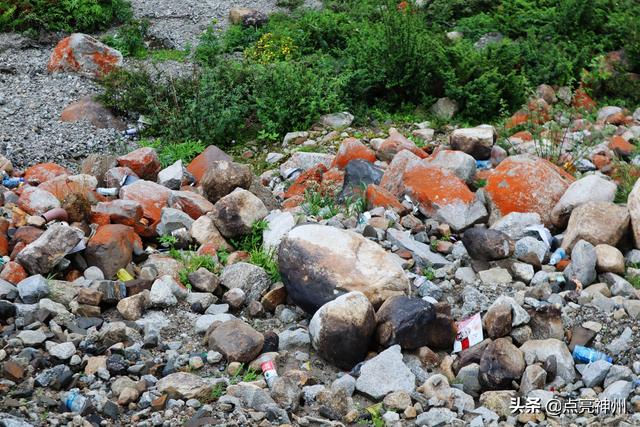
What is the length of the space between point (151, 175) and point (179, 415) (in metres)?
4.03

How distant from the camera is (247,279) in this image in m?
6.27

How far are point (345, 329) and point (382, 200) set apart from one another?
2.13 meters

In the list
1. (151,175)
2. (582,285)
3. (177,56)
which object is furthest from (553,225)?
(177,56)

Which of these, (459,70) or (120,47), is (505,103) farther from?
(120,47)

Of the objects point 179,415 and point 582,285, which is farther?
point 582,285

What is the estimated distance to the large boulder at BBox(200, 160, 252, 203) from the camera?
7.58m

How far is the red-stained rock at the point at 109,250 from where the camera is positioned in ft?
20.8

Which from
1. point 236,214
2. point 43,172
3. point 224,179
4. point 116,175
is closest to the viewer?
point 236,214

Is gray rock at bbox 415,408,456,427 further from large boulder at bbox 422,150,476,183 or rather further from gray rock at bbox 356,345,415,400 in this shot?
large boulder at bbox 422,150,476,183

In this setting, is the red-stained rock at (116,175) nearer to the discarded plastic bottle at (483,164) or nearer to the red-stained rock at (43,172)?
the red-stained rock at (43,172)

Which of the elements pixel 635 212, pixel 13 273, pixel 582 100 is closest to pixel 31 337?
pixel 13 273

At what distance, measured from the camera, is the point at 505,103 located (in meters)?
9.96

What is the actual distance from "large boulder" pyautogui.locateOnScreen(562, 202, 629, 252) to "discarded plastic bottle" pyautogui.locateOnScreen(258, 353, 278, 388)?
9.04ft

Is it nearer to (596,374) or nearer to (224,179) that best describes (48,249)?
(224,179)
